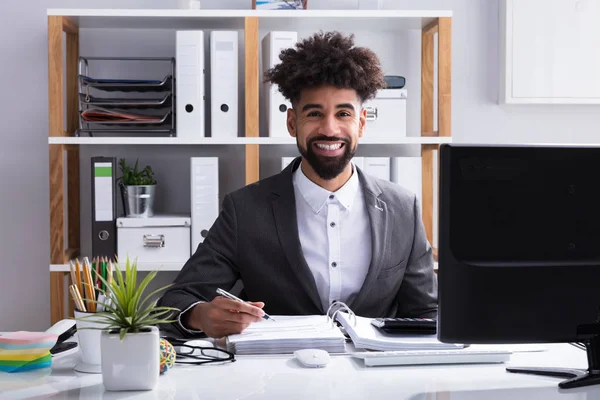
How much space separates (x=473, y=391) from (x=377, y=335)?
0.30m

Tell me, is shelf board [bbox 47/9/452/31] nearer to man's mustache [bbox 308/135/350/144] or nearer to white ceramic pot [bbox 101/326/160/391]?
man's mustache [bbox 308/135/350/144]

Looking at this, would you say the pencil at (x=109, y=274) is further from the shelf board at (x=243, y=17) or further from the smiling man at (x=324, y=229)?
the shelf board at (x=243, y=17)

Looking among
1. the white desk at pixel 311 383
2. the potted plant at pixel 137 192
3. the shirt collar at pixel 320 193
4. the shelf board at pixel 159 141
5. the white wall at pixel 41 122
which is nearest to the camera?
the white desk at pixel 311 383

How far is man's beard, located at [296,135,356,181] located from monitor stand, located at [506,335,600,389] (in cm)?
77

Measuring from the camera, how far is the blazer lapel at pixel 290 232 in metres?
1.79

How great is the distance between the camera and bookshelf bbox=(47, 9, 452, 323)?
2557 mm

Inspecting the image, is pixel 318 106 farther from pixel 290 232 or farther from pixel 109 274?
pixel 109 274

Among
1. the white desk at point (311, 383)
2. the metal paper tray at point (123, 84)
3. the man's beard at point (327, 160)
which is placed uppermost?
the metal paper tray at point (123, 84)

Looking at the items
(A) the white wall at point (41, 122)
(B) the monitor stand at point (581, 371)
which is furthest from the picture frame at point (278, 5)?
(B) the monitor stand at point (581, 371)

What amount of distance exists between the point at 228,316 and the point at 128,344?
334 mm

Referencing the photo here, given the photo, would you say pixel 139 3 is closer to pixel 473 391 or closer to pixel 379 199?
pixel 379 199

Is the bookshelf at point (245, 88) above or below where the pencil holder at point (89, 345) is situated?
above

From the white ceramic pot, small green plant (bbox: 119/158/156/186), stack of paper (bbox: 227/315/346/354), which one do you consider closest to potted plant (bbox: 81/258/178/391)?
the white ceramic pot

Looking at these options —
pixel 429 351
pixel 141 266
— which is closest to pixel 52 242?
pixel 141 266
